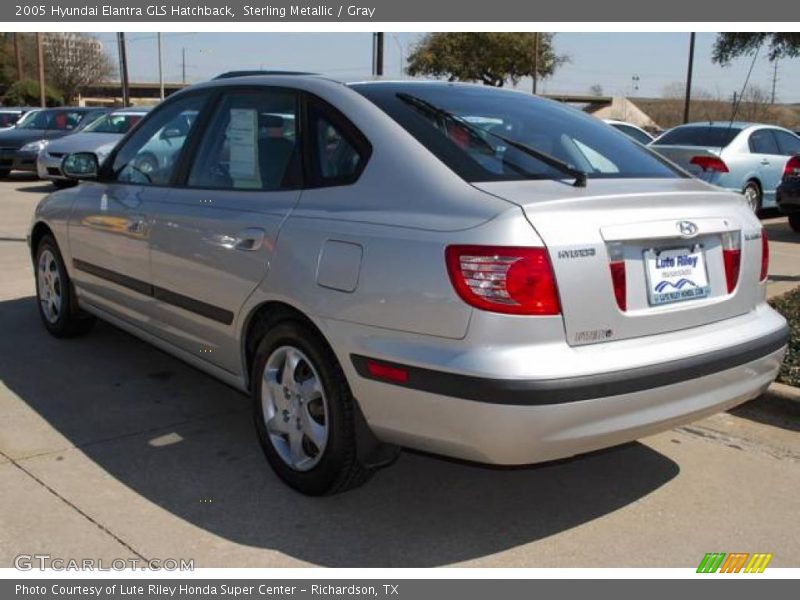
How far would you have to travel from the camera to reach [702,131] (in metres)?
12.2

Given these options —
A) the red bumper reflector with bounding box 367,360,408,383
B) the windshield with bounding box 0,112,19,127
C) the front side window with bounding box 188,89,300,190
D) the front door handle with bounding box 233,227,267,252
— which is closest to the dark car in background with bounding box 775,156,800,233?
the front side window with bounding box 188,89,300,190

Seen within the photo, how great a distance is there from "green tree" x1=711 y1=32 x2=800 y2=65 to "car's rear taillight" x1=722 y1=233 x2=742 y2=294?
721 inches

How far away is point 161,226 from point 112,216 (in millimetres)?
652

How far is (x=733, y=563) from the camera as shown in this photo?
3.06 meters

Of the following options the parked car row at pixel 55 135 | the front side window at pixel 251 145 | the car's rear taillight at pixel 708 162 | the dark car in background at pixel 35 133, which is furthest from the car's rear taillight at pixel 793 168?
the dark car in background at pixel 35 133

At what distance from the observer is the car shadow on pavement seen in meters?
3.15

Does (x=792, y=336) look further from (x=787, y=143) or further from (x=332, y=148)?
(x=787, y=143)

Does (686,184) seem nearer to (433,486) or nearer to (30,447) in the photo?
(433,486)

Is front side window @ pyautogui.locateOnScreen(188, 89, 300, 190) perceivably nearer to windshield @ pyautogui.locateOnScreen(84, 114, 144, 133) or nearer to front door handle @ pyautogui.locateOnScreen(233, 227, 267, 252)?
front door handle @ pyautogui.locateOnScreen(233, 227, 267, 252)

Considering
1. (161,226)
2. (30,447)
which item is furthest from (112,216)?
(30,447)

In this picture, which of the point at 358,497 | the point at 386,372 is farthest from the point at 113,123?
the point at 386,372

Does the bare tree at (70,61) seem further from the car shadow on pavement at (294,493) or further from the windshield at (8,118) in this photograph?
the car shadow on pavement at (294,493)

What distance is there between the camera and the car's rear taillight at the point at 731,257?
3.21m

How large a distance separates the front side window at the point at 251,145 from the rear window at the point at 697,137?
9355 mm
